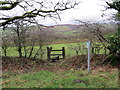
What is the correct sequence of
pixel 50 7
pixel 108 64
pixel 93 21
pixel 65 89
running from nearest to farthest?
pixel 65 89 < pixel 108 64 < pixel 93 21 < pixel 50 7

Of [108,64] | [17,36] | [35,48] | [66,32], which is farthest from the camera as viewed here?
[35,48]

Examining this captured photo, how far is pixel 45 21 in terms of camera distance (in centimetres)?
1183

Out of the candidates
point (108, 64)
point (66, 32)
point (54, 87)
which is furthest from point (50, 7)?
point (54, 87)

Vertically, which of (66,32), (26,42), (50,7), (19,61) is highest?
(50,7)

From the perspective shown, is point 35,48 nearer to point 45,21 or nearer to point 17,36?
point 17,36

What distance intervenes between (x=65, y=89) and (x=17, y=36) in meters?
8.95

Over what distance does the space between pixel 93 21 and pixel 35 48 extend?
7.20m

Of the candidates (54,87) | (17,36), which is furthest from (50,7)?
(54,87)

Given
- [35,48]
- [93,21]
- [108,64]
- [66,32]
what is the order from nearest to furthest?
[108,64], [93,21], [66,32], [35,48]

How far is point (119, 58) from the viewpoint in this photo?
8875 millimetres

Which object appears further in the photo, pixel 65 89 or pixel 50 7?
pixel 50 7

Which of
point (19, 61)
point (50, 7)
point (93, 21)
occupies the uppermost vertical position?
point (50, 7)

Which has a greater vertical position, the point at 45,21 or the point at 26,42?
the point at 45,21

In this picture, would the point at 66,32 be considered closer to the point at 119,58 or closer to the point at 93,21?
the point at 93,21
